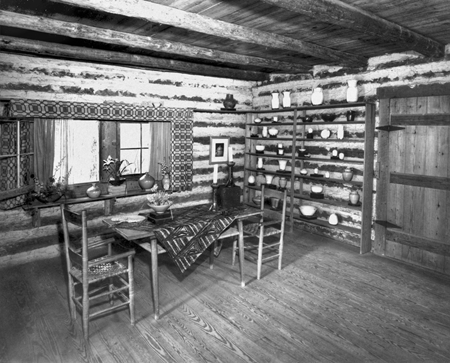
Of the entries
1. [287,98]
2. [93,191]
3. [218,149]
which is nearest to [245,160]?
[218,149]

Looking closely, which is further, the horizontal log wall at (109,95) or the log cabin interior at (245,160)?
the horizontal log wall at (109,95)

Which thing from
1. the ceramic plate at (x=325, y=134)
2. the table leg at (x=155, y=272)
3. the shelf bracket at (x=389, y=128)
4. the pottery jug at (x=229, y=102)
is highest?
the pottery jug at (x=229, y=102)

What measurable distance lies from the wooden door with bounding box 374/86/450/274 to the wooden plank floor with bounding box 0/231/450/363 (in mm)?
401

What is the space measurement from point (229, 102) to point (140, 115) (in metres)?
1.77

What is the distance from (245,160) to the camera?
7336 millimetres

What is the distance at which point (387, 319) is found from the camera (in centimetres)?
350

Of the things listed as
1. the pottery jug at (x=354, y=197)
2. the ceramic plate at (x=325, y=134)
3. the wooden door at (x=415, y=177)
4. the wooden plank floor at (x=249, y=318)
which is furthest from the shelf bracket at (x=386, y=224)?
the ceramic plate at (x=325, y=134)

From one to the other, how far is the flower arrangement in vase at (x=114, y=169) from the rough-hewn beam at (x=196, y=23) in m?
2.68

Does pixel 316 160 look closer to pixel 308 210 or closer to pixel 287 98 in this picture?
pixel 308 210

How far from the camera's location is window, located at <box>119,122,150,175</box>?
5.70 m

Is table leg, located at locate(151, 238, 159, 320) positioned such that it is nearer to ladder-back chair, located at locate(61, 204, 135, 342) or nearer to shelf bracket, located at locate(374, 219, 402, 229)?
ladder-back chair, located at locate(61, 204, 135, 342)

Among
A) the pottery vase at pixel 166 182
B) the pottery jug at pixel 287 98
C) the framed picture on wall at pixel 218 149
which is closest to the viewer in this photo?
the pottery vase at pixel 166 182

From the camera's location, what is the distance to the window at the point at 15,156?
172 inches

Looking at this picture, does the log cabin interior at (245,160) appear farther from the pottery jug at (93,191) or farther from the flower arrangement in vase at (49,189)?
the pottery jug at (93,191)
